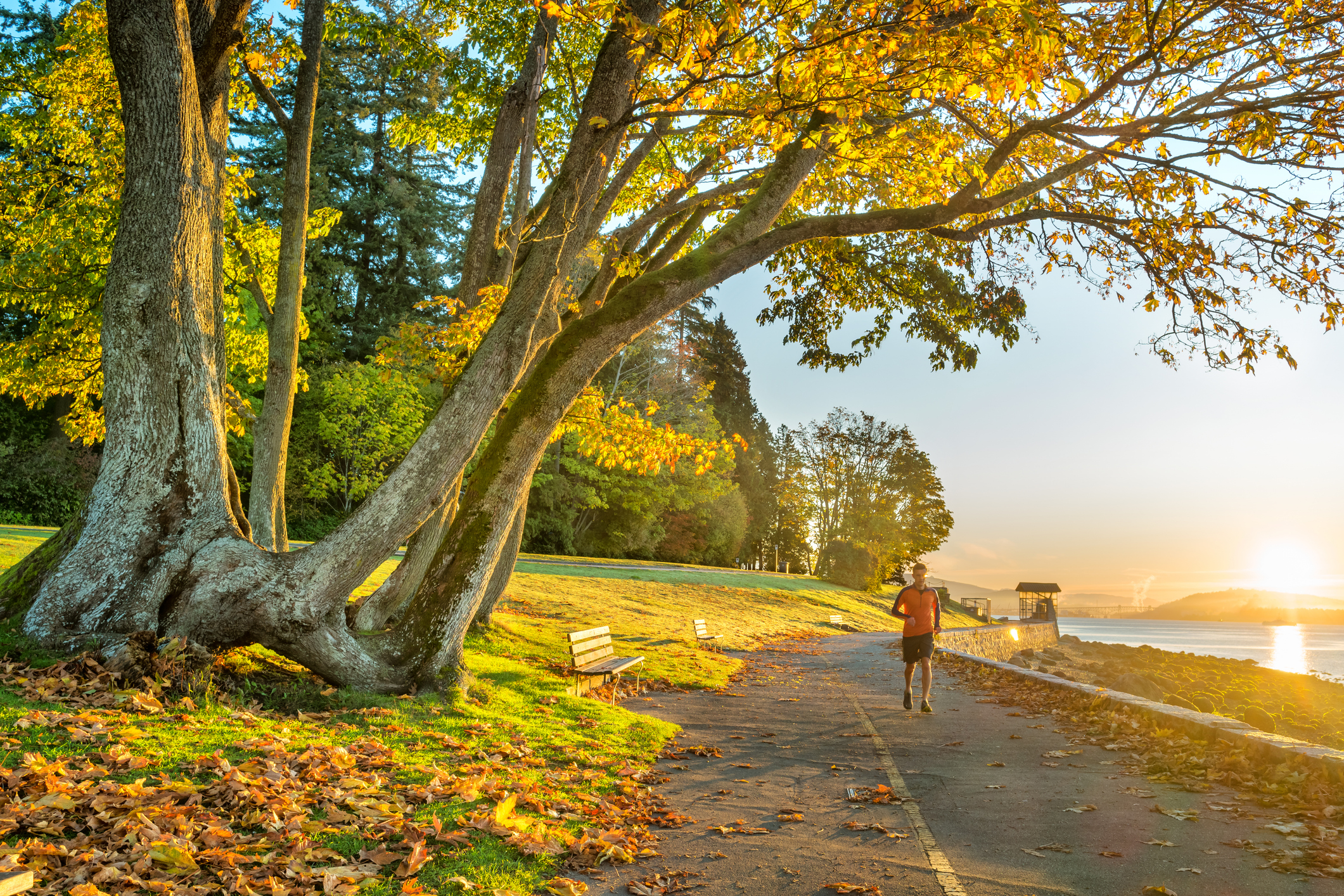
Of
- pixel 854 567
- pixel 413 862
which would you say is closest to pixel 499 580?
pixel 413 862

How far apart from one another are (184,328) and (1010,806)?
25.9 ft

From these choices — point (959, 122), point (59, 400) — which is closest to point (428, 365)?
point (959, 122)

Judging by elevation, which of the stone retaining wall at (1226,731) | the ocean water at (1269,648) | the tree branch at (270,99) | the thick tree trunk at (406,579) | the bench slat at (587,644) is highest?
the tree branch at (270,99)

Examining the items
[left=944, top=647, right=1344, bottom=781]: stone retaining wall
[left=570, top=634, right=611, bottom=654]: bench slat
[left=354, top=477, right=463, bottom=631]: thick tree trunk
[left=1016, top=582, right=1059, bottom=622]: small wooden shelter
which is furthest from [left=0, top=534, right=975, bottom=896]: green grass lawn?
[left=1016, top=582, right=1059, bottom=622]: small wooden shelter

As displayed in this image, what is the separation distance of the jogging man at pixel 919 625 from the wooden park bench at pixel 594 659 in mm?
3693

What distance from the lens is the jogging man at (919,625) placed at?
32.3 feet

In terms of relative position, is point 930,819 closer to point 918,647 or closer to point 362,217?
point 918,647

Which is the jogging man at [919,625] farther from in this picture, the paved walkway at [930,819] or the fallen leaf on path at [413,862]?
the fallen leaf on path at [413,862]

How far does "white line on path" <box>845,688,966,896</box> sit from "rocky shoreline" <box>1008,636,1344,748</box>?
17.7 ft

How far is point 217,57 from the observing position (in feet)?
25.0

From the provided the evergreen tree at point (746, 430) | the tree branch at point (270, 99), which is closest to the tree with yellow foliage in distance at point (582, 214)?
the tree branch at point (270, 99)

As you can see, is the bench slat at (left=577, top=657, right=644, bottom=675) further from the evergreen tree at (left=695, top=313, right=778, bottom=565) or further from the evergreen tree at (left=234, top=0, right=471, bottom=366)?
the evergreen tree at (left=695, top=313, right=778, bottom=565)

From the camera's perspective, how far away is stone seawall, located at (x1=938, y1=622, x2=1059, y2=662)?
22594mm

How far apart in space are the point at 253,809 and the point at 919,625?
802 cm
